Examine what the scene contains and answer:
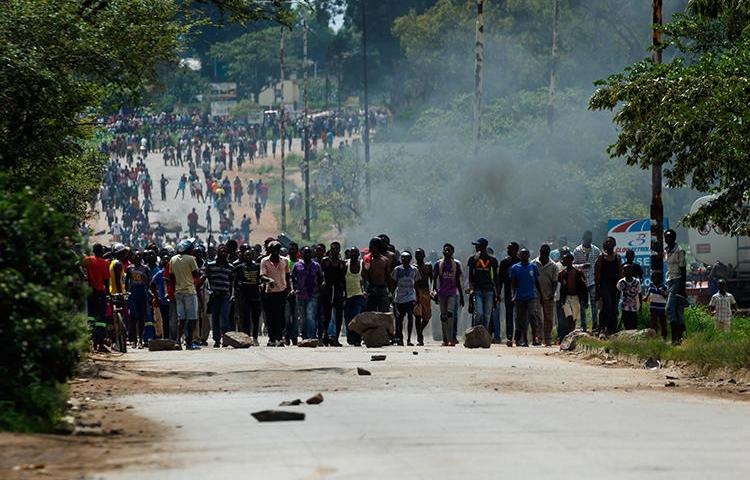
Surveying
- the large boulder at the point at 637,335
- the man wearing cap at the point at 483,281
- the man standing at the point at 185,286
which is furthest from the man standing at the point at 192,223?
the large boulder at the point at 637,335

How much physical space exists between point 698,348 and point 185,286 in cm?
912

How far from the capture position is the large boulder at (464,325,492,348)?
1005 inches

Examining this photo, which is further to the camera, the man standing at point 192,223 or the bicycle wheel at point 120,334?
the man standing at point 192,223

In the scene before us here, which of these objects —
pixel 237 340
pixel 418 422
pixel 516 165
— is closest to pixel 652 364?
pixel 237 340

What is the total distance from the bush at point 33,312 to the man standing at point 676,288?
10793 mm

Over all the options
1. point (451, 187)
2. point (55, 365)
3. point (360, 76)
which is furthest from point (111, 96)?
point (360, 76)

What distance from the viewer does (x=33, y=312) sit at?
12.9 metres

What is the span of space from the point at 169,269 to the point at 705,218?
862cm

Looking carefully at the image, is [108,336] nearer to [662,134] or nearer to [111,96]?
[111,96]

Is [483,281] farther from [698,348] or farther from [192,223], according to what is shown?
[192,223]

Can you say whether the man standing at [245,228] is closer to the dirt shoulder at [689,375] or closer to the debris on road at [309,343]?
the debris on road at [309,343]

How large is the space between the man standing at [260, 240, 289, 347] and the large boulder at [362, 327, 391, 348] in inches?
52.3

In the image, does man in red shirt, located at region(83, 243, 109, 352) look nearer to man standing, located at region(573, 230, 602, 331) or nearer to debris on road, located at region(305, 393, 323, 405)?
man standing, located at region(573, 230, 602, 331)

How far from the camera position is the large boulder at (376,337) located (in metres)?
26.2
